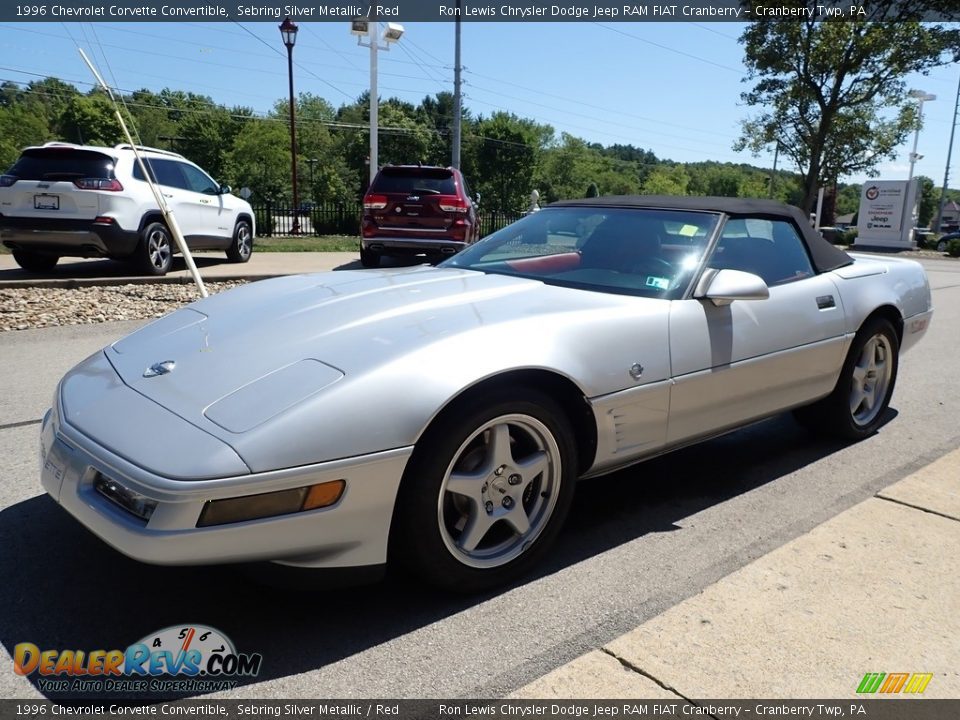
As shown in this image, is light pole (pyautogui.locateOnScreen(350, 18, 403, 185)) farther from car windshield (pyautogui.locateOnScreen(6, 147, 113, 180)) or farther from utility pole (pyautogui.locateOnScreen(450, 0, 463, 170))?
car windshield (pyautogui.locateOnScreen(6, 147, 113, 180))

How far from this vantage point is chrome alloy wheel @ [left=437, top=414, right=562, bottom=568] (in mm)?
2371

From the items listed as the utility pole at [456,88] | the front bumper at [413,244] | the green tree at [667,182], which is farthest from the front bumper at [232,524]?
the green tree at [667,182]

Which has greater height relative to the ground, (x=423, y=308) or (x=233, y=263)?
(x=423, y=308)

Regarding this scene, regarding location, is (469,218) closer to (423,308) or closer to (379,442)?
(423,308)

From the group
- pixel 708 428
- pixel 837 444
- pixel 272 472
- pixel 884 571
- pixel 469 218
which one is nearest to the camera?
pixel 272 472

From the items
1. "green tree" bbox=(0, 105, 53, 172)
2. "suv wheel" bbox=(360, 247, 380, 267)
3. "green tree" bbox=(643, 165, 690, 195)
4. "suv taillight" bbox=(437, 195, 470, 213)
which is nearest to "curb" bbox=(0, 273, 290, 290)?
"suv wheel" bbox=(360, 247, 380, 267)

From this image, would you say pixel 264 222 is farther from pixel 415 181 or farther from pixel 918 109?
pixel 918 109

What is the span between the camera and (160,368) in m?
Answer: 2.46

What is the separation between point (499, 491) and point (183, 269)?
9.75 metres

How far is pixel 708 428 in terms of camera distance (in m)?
3.12

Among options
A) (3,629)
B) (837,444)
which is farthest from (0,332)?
(837,444)

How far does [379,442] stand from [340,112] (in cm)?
10661

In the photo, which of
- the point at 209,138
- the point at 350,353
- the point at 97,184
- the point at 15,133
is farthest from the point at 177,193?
the point at 15,133

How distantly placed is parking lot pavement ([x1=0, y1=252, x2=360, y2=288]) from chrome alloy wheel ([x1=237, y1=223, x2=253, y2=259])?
208mm
